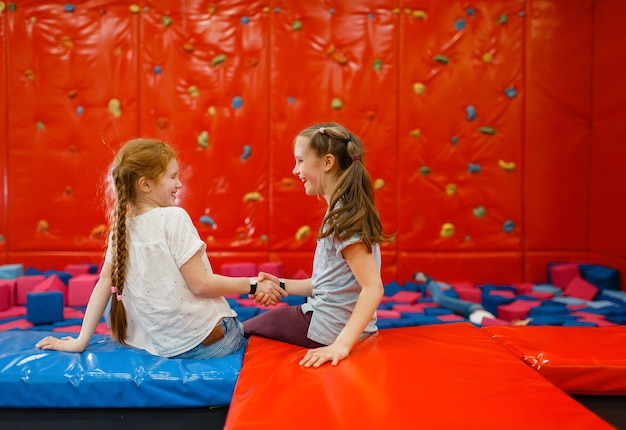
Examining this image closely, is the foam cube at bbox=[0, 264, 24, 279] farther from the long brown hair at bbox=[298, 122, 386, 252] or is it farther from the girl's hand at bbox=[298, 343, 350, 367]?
the girl's hand at bbox=[298, 343, 350, 367]

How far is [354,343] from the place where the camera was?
191 centimetres

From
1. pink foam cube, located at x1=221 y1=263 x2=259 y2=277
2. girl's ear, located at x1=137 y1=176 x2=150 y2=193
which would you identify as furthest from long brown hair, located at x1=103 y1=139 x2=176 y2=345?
pink foam cube, located at x1=221 y1=263 x2=259 y2=277

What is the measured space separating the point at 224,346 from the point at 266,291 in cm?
29

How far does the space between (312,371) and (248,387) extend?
218 mm

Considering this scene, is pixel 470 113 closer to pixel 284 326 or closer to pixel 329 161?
pixel 329 161

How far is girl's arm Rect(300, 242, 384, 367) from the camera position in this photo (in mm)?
1789

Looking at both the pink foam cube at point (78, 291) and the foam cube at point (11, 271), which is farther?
the foam cube at point (11, 271)

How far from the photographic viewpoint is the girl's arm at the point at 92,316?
6.45 feet

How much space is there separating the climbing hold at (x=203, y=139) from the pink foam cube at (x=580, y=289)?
3.22 metres

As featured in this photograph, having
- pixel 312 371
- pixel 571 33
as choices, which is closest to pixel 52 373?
pixel 312 371

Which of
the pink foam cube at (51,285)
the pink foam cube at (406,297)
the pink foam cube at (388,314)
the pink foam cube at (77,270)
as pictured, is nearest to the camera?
the pink foam cube at (388,314)

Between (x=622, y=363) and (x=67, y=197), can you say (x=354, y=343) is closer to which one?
(x=622, y=363)

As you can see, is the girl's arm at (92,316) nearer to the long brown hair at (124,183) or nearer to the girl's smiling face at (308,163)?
the long brown hair at (124,183)

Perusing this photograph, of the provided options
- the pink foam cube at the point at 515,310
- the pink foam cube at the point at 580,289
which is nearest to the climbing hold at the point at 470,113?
the pink foam cube at the point at 580,289
